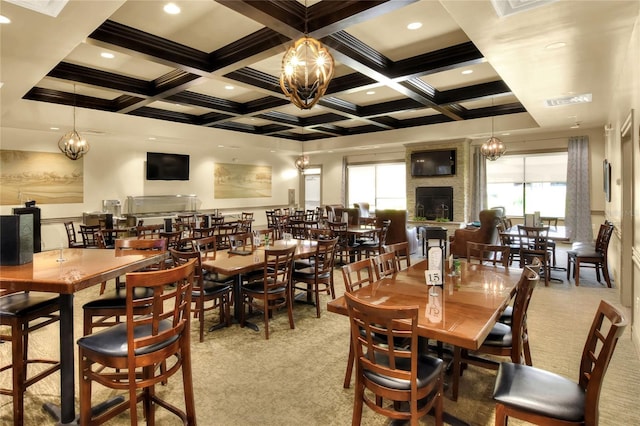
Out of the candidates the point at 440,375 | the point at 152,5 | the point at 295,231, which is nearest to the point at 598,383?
the point at 440,375

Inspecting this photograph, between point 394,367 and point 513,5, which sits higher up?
point 513,5

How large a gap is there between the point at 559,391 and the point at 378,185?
10.3 metres

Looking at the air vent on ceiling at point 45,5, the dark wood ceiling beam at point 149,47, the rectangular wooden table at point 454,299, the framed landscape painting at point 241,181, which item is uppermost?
the dark wood ceiling beam at point 149,47

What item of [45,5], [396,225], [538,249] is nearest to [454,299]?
[45,5]

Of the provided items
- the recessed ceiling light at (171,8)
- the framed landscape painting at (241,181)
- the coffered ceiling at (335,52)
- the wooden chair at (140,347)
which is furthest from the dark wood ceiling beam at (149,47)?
the framed landscape painting at (241,181)

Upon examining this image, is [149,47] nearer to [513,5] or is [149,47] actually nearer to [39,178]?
→ [513,5]

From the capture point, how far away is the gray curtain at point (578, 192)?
8109 mm

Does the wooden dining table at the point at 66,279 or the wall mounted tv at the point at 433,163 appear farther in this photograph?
the wall mounted tv at the point at 433,163

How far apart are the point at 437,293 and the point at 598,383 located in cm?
103

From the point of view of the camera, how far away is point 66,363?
2041 millimetres

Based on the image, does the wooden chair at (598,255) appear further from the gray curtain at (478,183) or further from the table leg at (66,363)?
the table leg at (66,363)

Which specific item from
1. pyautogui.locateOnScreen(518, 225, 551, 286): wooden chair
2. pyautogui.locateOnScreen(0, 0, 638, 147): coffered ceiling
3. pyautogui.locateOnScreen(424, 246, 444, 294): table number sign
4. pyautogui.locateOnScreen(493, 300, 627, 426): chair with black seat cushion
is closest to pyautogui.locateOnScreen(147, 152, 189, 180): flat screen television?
pyautogui.locateOnScreen(0, 0, 638, 147): coffered ceiling

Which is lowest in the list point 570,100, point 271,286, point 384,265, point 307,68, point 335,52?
point 271,286

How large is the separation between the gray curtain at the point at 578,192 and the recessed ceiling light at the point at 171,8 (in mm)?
8839
